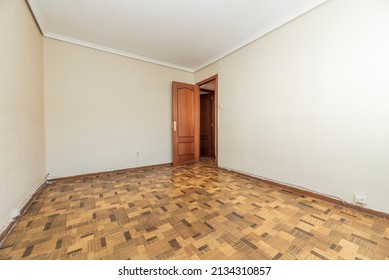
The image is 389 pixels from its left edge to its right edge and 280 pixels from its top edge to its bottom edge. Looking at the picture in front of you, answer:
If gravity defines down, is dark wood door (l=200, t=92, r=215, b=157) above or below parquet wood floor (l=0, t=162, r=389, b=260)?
above

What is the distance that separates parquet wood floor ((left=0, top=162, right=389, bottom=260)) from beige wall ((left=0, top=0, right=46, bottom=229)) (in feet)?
1.02

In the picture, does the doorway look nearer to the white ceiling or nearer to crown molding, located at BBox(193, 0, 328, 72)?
crown molding, located at BBox(193, 0, 328, 72)

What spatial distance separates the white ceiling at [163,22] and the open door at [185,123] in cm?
109

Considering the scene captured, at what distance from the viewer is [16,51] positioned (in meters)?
1.85

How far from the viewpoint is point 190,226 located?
1.59 m

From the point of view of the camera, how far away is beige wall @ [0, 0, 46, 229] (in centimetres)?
155

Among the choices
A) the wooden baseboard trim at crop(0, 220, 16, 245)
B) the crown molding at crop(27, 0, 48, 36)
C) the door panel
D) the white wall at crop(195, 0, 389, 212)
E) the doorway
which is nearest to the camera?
the wooden baseboard trim at crop(0, 220, 16, 245)

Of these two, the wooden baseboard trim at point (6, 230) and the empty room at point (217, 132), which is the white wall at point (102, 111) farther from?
the wooden baseboard trim at point (6, 230)

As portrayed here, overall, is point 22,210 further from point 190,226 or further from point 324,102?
point 324,102

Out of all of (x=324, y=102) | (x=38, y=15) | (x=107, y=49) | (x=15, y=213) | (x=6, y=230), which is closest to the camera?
(x=6, y=230)

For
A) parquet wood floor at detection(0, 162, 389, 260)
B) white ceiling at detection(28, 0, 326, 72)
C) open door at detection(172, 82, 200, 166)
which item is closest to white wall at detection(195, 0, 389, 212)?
white ceiling at detection(28, 0, 326, 72)

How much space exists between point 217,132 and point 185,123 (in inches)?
38.4

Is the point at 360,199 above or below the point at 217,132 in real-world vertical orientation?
below

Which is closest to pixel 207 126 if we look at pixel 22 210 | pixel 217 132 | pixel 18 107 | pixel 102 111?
pixel 217 132
